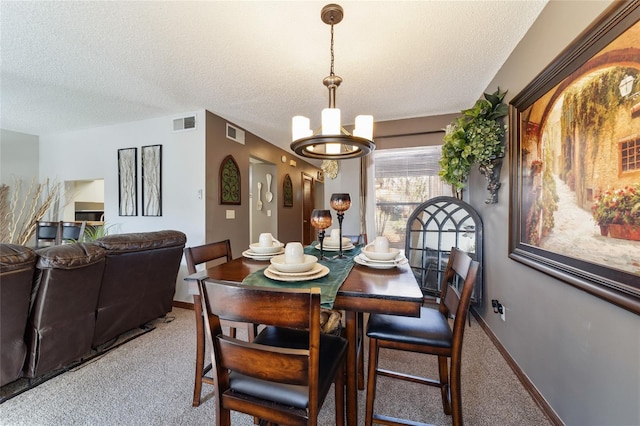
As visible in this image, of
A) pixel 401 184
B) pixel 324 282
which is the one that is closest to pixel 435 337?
pixel 324 282

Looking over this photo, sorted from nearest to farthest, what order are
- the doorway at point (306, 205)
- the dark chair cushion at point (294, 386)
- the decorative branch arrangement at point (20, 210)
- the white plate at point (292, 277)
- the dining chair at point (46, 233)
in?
1. the dark chair cushion at point (294, 386)
2. the white plate at point (292, 277)
3. the decorative branch arrangement at point (20, 210)
4. the dining chair at point (46, 233)
5. the doorway at point (306, 205)

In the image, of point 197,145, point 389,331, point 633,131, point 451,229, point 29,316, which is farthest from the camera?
point 197,145

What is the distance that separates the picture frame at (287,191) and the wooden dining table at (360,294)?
3.84 m

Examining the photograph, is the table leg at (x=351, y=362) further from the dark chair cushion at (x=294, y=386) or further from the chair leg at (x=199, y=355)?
the chair leg at (x=199, y=355)

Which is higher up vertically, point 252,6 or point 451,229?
point 252,6

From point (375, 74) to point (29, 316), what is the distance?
3190mm

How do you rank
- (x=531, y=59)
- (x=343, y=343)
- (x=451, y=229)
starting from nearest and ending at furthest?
(x=343, y=343) → (x=531, y=59) → (x=451, y=229)

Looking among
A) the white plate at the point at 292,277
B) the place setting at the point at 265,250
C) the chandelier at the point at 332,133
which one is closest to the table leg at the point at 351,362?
the white plate at the point at 292,277

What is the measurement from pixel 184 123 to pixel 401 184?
9.96 ft

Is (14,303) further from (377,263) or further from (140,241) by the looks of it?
(377,263)

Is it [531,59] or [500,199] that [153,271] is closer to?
[500,199]

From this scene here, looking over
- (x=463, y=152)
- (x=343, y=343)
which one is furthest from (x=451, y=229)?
(x=343, y=343)

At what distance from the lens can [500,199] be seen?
7.02 ft

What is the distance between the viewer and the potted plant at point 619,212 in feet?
3.09
